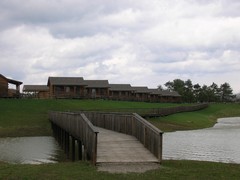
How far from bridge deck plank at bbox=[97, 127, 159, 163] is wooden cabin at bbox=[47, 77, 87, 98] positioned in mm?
71049

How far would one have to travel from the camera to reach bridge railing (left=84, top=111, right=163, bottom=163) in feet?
56.0

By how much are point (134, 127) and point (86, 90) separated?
280 ft

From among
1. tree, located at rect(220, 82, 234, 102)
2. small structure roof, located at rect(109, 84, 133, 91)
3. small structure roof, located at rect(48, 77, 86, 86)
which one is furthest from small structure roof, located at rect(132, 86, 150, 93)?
tree, located at rect(220, 82, 234, 102)

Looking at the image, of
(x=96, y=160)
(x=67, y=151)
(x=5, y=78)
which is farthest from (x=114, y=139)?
(x=5, y=78)

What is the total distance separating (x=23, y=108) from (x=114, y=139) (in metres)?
46.7

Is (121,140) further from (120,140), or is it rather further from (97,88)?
(97,88)

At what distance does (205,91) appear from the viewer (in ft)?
567

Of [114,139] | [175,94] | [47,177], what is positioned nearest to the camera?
[47,177]

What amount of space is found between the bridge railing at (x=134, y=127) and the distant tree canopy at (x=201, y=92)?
140 metres

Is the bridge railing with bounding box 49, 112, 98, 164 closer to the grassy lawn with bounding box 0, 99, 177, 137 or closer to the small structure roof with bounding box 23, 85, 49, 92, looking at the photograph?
the grassy lawn with bounding box 0, 99, 177, 137

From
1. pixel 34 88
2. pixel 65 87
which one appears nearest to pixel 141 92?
pixel 34 88

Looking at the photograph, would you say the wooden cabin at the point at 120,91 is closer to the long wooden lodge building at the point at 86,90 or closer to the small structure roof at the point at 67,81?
the long wooden lodge building at the point at 86,90

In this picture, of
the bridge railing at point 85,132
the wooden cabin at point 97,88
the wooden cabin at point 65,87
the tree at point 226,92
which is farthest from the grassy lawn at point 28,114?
the tree at point 226,92

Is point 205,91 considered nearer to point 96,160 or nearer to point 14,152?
point 14,152
